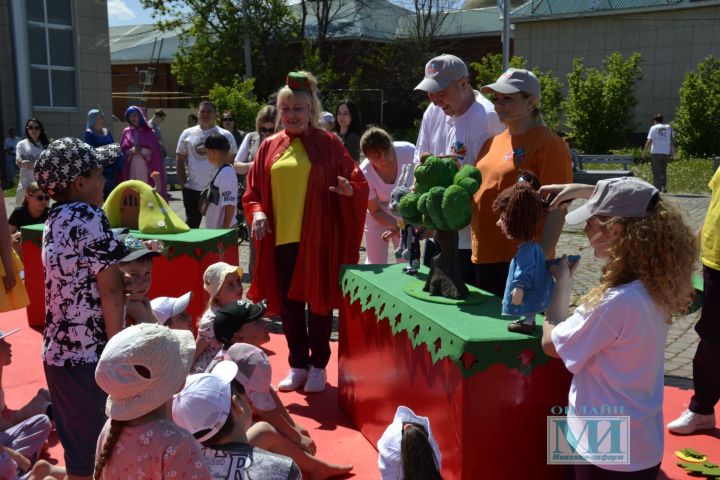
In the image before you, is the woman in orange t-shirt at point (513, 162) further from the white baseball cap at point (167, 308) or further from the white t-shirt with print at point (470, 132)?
the white baseball cap at point (167, 308)

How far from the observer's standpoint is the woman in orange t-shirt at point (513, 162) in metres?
3.28

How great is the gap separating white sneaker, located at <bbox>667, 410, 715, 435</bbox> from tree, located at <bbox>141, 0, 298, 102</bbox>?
27.9m

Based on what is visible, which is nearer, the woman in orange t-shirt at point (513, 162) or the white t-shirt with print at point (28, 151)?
the woman in orange t-shirt at point (513, 162)

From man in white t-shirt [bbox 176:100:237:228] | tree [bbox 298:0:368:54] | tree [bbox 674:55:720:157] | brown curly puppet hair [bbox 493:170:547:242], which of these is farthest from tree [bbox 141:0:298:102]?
brown curly puppet hair [bbox 493:170:547:242]

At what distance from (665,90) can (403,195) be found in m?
26.4

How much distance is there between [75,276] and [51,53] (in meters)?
18.7

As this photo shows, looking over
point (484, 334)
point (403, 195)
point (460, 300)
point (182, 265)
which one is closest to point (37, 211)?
point (182, 265)

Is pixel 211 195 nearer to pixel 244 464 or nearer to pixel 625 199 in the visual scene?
pixel 244 464

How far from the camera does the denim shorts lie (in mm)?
2824

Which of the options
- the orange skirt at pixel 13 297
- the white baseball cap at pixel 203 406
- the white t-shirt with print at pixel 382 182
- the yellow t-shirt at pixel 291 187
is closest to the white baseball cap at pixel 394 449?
the white baseball cap at pixel 203 406

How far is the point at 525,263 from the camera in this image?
8.61 feet

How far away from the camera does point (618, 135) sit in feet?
81.9

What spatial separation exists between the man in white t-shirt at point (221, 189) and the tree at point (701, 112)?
2092 centimetres

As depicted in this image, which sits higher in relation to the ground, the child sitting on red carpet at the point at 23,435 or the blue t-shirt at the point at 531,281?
the blue t-shirt at the point at 531,281
